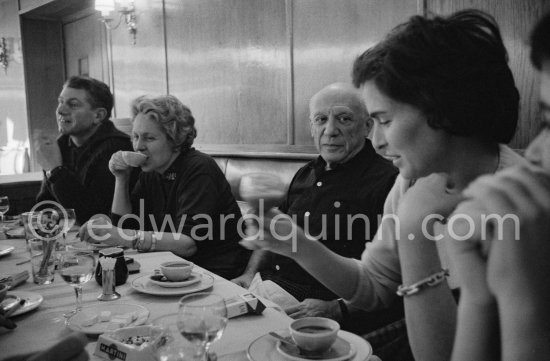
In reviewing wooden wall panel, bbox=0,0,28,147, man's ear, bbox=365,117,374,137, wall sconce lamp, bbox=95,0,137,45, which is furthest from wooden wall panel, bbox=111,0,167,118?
man's ear, bbox=365,117,374,137

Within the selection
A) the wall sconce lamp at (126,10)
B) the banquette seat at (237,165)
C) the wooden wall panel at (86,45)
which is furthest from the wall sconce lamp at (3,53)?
the banquette seat at (237,165)

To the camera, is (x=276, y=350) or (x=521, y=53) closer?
(x=276, y=350)

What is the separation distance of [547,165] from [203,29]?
393 centimetres

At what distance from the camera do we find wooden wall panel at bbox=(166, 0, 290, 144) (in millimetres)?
3428

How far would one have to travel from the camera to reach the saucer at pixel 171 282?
1.39 metres

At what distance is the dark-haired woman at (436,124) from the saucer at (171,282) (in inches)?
14.0

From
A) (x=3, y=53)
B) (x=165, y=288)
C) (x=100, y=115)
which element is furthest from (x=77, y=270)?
(x=3, y=53)

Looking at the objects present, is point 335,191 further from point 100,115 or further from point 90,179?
point 100,115

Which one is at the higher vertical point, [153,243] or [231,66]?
[231,66]

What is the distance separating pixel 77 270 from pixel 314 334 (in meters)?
0.71

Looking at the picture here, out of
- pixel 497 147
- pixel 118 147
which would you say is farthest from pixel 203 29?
pixel 497 147

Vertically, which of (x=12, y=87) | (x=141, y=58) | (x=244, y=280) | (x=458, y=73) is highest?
(x=141, y=58)

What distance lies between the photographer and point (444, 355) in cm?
102

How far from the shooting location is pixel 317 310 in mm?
1693
